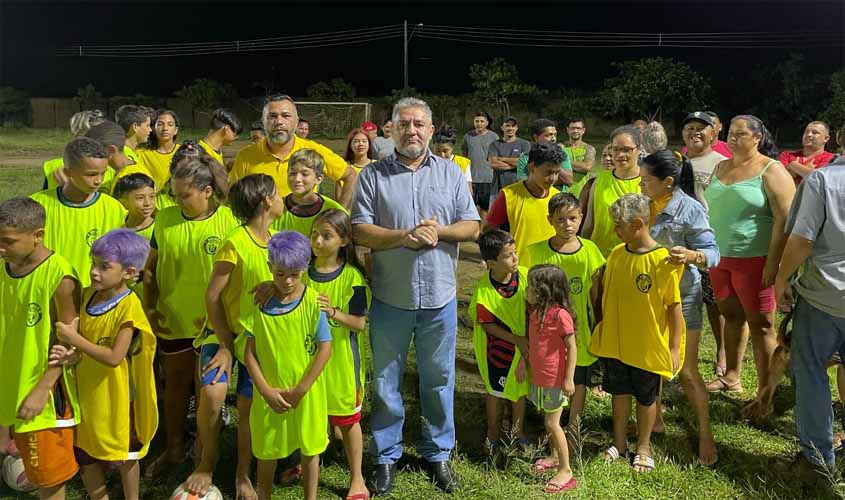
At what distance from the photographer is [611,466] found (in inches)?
151

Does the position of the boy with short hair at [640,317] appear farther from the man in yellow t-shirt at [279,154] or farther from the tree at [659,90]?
the tree at [659,90]

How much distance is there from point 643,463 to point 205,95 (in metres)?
32.8

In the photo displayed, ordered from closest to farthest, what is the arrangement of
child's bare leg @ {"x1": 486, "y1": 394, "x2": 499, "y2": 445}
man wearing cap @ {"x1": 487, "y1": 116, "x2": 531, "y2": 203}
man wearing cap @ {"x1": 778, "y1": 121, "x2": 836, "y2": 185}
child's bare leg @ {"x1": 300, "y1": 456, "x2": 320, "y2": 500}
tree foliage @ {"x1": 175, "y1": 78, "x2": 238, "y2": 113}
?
child's bare leg @ {"x1": 300, "y1": 456, "x2": 320, "y2": 500} → child's bare leg @ {"x1": 486, "y1": 394, "x2": 499, "y2": 445} → man wearing cap @ {"x1": 778, "y1": 121, "x2": 836, "y2": 185} → man wearing cap @ {"x1": 487, "y1": 116, "x2": 531, "y2": 203} → tree foliage @ {"x1": 175, "y1": 78, "x2": 238, "y2": 113}

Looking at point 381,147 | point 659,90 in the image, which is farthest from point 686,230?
point 659,90

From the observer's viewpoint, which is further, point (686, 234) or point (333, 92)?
point (333, 92)

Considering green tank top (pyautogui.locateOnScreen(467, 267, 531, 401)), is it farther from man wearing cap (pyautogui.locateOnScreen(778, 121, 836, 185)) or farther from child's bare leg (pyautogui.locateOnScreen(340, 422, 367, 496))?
man wearing cap (pyautogui.locateOnScreen(778, 121, 836, 185))

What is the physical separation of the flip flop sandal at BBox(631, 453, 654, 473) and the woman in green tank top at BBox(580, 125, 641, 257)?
1372mm

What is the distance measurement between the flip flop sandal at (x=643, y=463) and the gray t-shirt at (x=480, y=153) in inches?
261

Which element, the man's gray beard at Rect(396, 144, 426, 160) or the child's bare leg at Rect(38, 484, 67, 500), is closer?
the child's bare leg at Rect(38, 484, 67, 500)

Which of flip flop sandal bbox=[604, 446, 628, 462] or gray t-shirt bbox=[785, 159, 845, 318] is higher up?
gray t-shirt bbox=[785, 159, 845, 318]

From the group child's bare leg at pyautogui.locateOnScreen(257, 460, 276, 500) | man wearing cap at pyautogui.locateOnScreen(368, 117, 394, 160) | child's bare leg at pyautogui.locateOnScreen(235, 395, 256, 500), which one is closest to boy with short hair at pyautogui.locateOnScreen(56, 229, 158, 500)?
child's bare leg at pyautogui.locateOnScreen(235, 395, 256, 500)

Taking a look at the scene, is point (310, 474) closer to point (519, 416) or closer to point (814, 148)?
point (519, 416)

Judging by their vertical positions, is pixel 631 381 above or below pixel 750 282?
below

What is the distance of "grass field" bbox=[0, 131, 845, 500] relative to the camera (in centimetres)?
361
